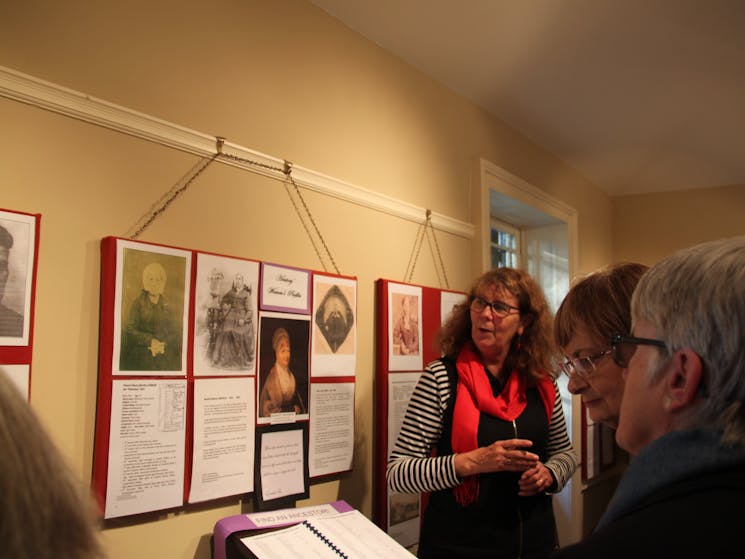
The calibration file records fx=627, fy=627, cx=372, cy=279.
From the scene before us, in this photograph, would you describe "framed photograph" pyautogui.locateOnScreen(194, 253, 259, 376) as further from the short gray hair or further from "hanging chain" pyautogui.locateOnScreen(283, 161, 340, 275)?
the short gray hair

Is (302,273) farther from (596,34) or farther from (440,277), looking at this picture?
(596,34)

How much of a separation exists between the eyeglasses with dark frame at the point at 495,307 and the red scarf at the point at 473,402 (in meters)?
0.12

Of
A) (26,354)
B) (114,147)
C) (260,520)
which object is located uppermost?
(114,147)

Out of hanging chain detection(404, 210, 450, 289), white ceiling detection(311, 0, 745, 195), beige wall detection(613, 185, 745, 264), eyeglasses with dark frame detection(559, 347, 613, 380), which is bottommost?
eyeglasses with dark frame detection(559, 347, 613, 380)

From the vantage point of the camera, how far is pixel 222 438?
1.74 metres

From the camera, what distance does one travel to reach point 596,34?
2.59m

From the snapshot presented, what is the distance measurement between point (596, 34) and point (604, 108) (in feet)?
2.67

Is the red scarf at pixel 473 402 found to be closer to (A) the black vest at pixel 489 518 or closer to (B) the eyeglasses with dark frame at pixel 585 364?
(A) the black vest at pixel 489 518

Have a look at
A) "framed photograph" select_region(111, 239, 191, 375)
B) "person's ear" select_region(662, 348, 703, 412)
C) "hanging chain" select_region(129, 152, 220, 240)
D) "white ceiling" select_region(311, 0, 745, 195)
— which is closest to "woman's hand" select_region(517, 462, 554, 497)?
"framed photograph" select_region(111, 239, 191, 375)

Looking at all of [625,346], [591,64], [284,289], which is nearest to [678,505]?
[625,346]

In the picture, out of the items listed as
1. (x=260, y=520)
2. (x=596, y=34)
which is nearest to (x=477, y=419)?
(x=260, y=520)

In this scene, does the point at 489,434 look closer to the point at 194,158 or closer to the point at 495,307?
the point at 495,307

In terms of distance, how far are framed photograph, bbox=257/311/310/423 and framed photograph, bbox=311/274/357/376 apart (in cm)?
6

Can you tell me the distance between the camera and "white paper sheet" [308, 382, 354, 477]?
2.05 m
